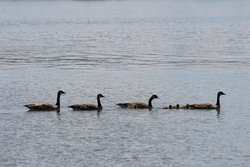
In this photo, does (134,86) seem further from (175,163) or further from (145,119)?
(175,163)

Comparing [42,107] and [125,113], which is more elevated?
[42,107]

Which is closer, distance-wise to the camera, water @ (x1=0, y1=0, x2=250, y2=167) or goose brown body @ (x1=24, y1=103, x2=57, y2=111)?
water @ (x1=0, y1=0, x2=250, y2=167)

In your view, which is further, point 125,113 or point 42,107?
point 42,107

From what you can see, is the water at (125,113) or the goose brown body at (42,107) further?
the goose brown body at (42,107)

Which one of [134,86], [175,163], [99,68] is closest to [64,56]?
[99,68]

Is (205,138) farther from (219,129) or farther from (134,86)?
(134,86)

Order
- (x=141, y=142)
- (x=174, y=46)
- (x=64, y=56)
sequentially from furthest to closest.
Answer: (x=174, y=46) → (x=64, y=56) → (x=141, y=142)

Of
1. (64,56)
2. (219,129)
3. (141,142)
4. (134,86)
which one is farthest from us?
(64,56)

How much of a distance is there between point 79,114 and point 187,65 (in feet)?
93.1

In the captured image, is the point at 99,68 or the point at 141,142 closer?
the point at 141,142

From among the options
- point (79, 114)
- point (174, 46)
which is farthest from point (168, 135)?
point (174, 46)

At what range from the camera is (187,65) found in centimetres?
6838

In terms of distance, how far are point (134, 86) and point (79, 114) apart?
478 inches

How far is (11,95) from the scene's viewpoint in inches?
1902
